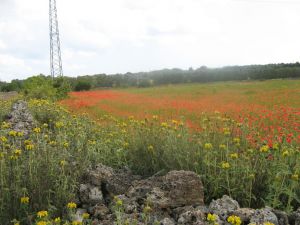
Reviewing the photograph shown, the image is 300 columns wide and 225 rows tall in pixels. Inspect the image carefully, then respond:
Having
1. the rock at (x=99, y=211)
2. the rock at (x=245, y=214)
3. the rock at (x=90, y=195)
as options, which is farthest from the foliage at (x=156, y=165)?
the rock at (x=245, y=214)

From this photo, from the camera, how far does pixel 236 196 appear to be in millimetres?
4184

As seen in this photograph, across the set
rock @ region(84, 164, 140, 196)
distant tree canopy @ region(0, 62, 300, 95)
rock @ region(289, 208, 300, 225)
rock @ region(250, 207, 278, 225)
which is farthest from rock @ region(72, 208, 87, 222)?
distant tree canopy @ region(0, 62, 300, 95)

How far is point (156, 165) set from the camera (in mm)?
5125

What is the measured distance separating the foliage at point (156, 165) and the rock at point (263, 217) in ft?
1.34

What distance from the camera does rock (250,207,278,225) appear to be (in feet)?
10.9

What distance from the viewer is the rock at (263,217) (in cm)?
331

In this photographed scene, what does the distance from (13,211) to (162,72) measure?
5329 centimetres

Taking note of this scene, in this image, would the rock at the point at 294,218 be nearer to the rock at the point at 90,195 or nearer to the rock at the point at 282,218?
the rock at the point at 282,218

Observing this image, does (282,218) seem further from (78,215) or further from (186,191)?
(78,215)

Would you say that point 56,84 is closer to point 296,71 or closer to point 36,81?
point 36,81

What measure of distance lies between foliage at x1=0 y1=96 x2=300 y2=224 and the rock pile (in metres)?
0.24

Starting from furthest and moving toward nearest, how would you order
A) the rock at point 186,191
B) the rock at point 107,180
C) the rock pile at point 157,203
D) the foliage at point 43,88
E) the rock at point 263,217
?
the foliage at point 43,88
the rock at point 107,180
the rock at point 186,191
the rock pile at point 157,203
the rock at point 263,217

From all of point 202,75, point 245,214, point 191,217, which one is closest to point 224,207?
point 245,214

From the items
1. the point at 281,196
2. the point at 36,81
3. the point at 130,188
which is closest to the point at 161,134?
the point at 130,188
